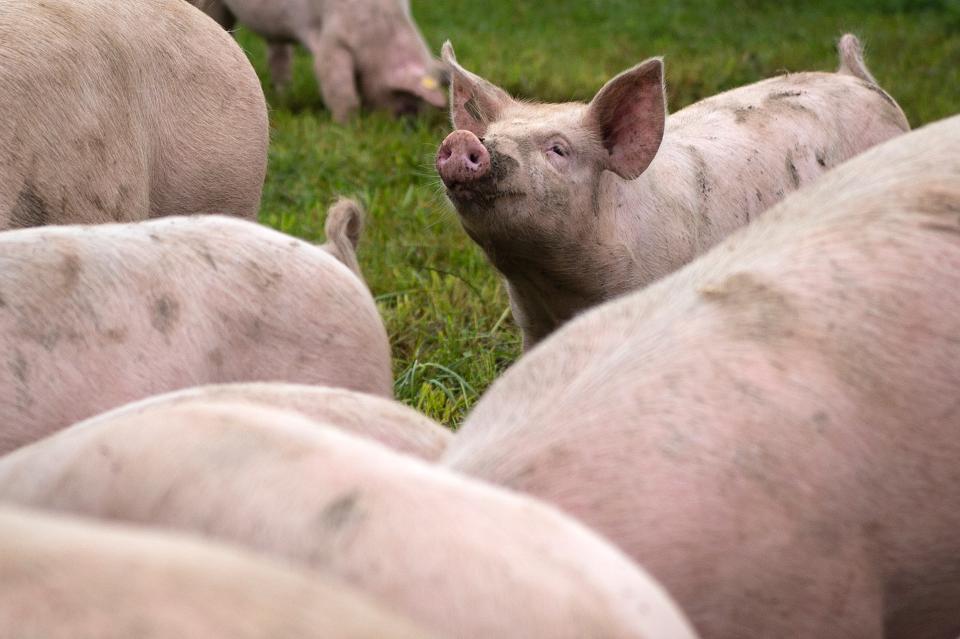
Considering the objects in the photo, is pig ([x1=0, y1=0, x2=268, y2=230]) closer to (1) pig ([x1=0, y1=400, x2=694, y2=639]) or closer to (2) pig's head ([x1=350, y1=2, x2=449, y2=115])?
(1) pig ([x1=0, y1=400, x2=694, y2=639])

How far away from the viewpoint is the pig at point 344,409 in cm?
241

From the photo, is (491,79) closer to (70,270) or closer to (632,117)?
(632,117)

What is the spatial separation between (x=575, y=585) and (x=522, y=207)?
258cm

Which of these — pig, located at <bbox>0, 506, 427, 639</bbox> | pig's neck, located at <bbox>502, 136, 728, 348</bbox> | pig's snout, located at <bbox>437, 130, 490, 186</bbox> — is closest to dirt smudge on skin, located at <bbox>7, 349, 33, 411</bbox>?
pig, located at <bbox>0, 506, 427, 639</bbox>

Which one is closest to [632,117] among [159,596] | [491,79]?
[159,596]

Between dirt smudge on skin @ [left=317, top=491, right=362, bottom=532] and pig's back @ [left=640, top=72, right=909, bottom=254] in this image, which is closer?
dirt smudge on skin @ [left=317, top=491, right=362, bottom=532]

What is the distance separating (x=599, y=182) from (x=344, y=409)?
2019 mm

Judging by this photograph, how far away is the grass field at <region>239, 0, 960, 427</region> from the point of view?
4.87 meters

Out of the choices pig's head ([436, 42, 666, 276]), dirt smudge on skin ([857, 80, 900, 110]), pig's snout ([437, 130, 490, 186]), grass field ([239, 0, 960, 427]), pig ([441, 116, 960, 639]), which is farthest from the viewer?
dirt smudge on skin ([857, 80, 900, 110])

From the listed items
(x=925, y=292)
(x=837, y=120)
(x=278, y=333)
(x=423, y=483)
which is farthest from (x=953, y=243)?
(x=837, y=120)

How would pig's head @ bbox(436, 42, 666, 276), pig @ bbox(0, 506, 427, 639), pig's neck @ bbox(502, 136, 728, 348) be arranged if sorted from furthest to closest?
pig's neck @ bbox(502, 136, 728, 348)
pig's head @ bbox(436, 42, 666, 276)
pig @ bbox(0, 506, 427, 639)

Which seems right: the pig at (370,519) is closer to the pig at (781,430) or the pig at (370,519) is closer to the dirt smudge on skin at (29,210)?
the pig at (781,430)

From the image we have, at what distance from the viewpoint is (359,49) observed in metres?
9.61

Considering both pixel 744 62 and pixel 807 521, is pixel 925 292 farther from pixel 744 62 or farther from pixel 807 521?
pixel 744 62
